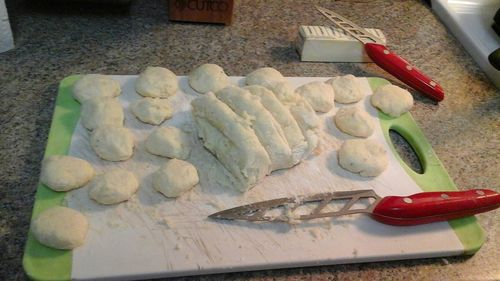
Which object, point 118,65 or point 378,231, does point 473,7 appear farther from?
point 118,65

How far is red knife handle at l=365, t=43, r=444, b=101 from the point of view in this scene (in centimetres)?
134

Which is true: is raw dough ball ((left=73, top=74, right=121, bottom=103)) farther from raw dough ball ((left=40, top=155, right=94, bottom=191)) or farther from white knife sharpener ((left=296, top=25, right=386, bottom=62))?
white knife sharpener ((left=296, top=25, right=386, bottom=62))

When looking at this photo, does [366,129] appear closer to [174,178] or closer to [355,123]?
[355,123]

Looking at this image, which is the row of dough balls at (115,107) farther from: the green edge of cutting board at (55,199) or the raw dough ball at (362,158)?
the raw dough ball at (362,158)

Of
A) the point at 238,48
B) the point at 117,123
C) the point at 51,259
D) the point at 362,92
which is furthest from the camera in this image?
the point at 238,48

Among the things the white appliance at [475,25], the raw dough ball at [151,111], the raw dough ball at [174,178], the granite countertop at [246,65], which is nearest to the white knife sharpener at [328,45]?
the granite countertop at [246,65]

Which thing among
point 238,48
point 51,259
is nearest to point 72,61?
point 238,48

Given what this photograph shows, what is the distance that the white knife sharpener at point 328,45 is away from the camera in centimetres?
139

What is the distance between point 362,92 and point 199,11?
57cm

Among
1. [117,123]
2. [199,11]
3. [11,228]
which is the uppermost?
[199,11]

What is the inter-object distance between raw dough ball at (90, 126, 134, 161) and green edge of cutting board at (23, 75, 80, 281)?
3.0 inches

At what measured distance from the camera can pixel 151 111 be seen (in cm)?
111

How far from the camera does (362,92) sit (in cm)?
127

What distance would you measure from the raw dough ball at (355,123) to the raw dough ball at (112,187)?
52 cm
